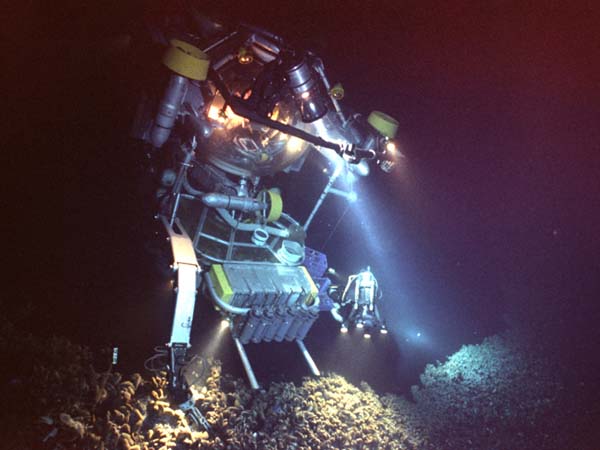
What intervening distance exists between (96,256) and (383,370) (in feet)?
26.2

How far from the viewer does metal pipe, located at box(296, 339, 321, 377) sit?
8.46m

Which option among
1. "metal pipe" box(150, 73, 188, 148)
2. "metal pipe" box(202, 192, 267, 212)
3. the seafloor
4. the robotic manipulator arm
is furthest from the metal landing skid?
the robotic manipulator arm

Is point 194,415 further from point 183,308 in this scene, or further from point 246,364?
point 246,364

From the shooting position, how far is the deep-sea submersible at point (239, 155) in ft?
22.5

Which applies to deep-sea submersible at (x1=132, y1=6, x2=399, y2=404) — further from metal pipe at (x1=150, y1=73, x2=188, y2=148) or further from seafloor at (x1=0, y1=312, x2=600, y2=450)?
seafloor at (x1=0, y1=312, x2=600, y2=450)

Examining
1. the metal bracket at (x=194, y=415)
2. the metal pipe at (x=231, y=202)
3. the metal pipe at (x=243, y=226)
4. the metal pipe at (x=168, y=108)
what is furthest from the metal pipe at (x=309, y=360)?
the metal pipe at (x=168, y=108)

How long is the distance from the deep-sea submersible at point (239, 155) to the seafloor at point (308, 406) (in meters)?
0.76

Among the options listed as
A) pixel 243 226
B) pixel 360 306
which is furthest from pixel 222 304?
pixel 360 306

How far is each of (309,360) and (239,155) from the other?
553 centimetres

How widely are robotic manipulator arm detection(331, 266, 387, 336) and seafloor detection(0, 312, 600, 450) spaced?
6.75 feet

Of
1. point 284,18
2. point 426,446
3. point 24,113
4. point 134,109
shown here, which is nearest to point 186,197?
point 134,109

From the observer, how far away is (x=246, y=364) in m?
7.68

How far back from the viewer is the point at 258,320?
26.6 feet

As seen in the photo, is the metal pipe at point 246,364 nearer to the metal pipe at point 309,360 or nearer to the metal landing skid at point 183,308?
the metal landing skid at point 183,308
